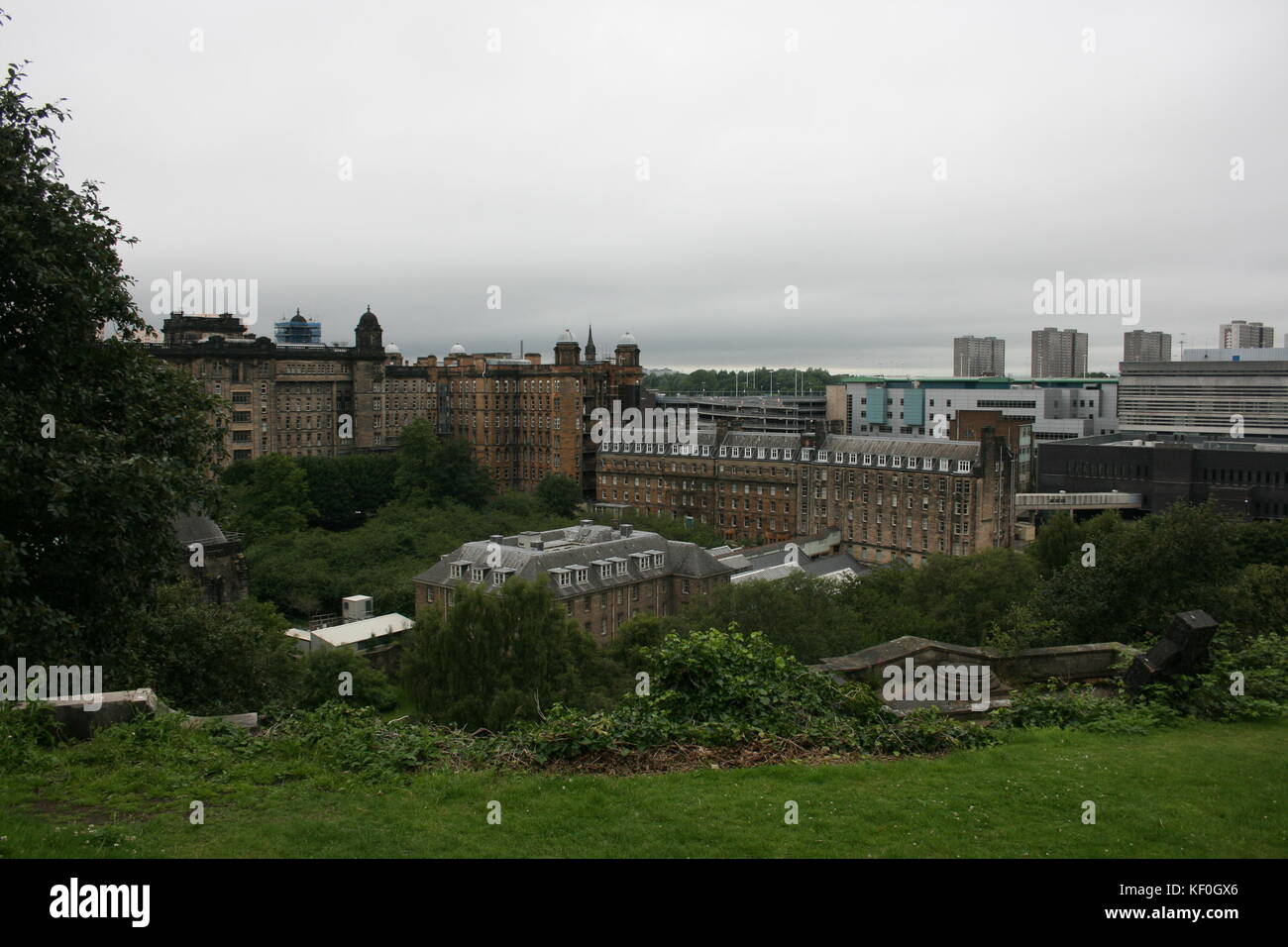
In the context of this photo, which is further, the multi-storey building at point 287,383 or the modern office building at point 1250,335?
the modern office building at point 1250,335

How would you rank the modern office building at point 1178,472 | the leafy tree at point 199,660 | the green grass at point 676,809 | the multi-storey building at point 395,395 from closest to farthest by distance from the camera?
the green grass at point 676,809 → the leafy tree at point 199,660 → the modern office building at point 1178,472 → the multi-storey building at point 395,395

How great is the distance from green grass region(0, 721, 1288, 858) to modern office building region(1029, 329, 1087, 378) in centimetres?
15420

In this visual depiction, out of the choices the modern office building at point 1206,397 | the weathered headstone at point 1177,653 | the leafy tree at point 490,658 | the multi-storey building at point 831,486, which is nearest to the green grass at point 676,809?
the weathered headstone at point 1177,653

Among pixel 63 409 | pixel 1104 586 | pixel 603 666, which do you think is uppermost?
pixel 63 409

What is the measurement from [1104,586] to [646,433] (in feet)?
229

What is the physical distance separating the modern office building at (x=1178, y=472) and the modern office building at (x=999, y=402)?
31508 millimetres

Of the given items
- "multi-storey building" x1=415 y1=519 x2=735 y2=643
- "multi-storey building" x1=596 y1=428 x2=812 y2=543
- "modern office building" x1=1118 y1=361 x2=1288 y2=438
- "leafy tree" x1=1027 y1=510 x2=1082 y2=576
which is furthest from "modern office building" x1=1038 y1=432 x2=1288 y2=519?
"multi-storey building" x1=415 y1=519 x2=735 y2=643

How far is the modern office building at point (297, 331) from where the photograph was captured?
435 feet

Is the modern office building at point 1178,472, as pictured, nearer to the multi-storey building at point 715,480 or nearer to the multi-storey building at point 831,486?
the multi-storey building at point 831,486

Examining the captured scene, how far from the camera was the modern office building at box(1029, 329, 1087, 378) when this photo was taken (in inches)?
6093

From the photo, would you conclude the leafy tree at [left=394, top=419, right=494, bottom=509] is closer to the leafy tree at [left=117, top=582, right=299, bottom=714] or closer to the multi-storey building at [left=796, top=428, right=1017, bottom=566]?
the multi-storey building at [left=796, top=428, right=1017, bottom=566]

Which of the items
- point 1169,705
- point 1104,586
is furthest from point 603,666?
point 1169,705
